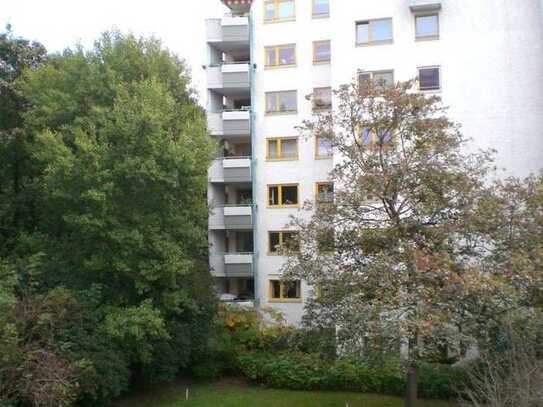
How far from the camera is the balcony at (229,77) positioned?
32.3 meters

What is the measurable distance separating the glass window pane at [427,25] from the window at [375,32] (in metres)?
1.32

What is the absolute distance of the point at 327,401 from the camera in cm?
2269

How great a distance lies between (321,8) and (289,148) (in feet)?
24.7

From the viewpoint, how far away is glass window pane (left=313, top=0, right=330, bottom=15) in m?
32.3

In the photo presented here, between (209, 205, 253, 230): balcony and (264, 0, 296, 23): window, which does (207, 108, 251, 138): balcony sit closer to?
(209, 205, 253, 230): balcony

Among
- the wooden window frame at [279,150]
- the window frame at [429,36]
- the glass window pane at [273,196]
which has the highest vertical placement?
the window frame at [429,36]

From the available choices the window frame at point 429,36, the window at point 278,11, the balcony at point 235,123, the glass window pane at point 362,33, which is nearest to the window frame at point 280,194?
the balcony at point 235,123

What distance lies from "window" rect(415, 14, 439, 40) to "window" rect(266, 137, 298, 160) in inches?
311

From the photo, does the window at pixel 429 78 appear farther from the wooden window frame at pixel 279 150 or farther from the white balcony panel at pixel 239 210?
the white balcony panel at pixel 239 210

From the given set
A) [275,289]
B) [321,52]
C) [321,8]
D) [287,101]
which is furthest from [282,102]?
[275,289]

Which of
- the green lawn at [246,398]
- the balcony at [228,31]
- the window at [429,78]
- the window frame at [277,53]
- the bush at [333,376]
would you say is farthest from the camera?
the balcony at [228,31]

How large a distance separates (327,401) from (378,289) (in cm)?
956

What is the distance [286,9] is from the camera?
3278cm

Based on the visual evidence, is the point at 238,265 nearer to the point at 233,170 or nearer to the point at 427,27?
the point at 233,170
